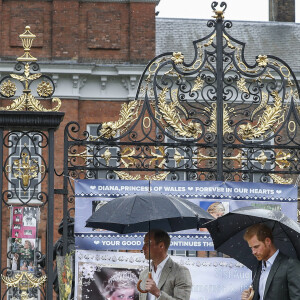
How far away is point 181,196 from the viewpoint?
13.6 metres

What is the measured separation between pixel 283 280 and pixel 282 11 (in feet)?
83.4

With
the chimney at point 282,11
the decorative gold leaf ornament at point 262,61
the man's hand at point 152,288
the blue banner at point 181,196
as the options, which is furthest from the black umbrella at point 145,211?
the chimney at point 282,11

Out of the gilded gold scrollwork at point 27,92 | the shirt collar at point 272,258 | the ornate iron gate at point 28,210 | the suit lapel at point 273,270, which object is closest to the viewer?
the suit lapel at point 273,270

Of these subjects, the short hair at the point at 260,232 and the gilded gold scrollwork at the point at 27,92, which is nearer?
the short hair at the point at 260,232

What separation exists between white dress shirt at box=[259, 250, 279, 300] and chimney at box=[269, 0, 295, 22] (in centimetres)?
2479

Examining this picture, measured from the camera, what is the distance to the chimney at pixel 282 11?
33625 mm

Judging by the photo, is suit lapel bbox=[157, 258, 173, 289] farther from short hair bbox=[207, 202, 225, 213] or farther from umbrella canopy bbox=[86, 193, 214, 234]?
short hair bbox=[207, 202, 225, 213]

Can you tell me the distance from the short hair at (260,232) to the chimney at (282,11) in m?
24.7

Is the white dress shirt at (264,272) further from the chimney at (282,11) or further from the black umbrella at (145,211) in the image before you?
the chimney at (282,11)

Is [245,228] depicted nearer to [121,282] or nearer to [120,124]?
[121,282]

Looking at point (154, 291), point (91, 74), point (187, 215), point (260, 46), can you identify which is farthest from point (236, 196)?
point (260, 46)

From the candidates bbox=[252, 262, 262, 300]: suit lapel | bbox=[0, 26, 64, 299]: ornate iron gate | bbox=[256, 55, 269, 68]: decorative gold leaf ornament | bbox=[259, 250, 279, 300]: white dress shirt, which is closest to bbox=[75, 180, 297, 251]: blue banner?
bbox=[0, 26, 64, 299]: ornate iron gate

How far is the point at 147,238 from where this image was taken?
10859mm

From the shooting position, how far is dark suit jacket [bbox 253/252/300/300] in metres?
9.20
